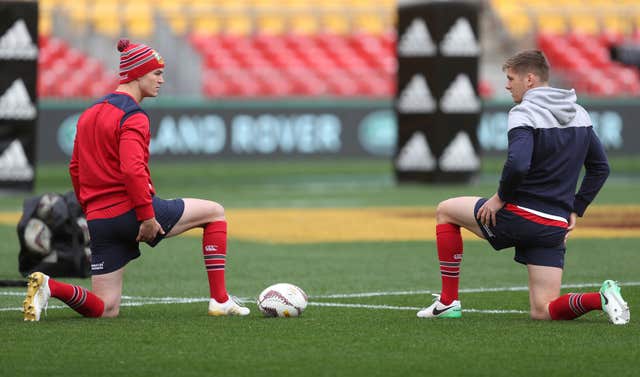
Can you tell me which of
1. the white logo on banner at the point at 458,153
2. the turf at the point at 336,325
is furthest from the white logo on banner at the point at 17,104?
the white logo on banner at the point at 458,153

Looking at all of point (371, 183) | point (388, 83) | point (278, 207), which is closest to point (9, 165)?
point (278, 207)

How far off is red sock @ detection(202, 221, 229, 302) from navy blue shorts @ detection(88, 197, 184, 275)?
0.22 m

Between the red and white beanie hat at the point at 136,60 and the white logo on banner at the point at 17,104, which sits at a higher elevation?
the red and white beanie hat at the point at 136,60

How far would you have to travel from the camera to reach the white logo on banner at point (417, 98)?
23250 mm

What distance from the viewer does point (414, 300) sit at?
370 inches

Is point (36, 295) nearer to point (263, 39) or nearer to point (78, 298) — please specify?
point (78, 298)

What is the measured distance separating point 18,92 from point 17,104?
20 centimetres

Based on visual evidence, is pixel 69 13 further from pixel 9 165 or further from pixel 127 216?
pixel 127 216

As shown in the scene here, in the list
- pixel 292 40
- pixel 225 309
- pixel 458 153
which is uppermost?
pixel 292 40

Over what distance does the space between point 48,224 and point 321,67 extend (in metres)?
20.4

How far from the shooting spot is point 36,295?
7.80m

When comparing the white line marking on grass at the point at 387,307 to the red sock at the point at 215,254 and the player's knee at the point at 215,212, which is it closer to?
the red sock at the point at 215,254

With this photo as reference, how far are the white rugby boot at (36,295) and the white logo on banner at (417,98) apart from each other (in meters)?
Result: 15.8

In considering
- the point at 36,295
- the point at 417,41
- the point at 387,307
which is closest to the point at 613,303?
the point at 387,307
